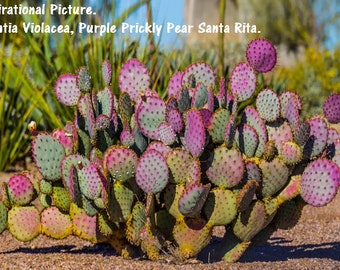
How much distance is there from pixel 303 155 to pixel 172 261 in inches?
35.0

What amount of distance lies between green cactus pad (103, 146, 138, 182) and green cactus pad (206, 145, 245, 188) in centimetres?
39

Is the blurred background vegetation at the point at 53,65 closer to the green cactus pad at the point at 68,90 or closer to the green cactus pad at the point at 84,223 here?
the green cactus pad at the point at 68,90

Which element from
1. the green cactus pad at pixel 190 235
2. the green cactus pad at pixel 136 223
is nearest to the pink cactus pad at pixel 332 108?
the green cactus pad at pixel 190 235

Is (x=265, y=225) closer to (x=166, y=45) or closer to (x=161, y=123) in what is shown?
(x=161, y=123)

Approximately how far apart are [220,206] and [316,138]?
655 millimetres

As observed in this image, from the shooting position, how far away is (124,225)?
15.0 feet

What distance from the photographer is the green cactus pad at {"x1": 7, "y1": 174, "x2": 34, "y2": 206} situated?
4.71 metres

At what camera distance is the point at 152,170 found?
13.6 ft

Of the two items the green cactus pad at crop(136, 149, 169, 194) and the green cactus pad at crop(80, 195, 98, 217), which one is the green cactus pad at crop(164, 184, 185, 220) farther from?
the green cactus pad at crop(80, 195, 98, 217)

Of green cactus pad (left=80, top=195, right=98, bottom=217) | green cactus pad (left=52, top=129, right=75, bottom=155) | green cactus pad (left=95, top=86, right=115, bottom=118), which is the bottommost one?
green cactus pad (left=80, top=195, right=98, bottom=217)

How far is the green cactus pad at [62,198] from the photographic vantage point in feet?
15.1

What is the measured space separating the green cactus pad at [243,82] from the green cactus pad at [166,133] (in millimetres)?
444

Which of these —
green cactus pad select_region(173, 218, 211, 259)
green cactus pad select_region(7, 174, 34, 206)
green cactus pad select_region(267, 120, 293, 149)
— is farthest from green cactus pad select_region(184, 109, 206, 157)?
green cactus pad select_region(7, 174, 34, 206)

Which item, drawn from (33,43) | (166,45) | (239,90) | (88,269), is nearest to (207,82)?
(239,90)
